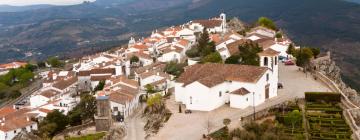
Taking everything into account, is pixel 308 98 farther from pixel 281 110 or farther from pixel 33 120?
pixel 33 120

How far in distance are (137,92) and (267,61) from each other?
17.2 metres

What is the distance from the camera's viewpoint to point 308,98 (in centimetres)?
4303

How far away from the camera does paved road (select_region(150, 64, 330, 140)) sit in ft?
124

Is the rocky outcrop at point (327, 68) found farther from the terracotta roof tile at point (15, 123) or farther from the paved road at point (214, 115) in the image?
the terracotta roof tile at point (15, 123)

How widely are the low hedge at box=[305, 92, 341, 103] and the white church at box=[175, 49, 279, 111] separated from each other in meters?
4.02

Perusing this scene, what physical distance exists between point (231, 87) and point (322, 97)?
8.39 m

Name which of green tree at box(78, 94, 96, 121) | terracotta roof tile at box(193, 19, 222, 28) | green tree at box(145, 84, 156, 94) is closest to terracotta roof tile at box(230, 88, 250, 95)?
green tree at box(78, 94, 96, 121)

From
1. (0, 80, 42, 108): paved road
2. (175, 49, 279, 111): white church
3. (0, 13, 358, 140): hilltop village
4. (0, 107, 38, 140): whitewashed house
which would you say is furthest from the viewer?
(0, 80, 42, 108): paved road

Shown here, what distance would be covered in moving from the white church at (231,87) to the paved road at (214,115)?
0.77 m

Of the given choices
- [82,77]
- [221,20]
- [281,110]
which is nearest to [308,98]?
[281,110]

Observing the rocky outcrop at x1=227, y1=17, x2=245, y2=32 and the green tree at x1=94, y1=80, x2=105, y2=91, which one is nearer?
the green tree at x1=94, y1=80, x2=105, y2=91

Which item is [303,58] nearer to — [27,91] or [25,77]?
[27,91]

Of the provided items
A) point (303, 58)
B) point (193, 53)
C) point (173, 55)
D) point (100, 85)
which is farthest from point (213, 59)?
point (100, 85)

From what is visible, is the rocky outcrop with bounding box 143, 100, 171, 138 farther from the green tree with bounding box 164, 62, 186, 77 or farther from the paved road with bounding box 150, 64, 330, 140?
the green tree with bounding box 164, 62, 186, 77
